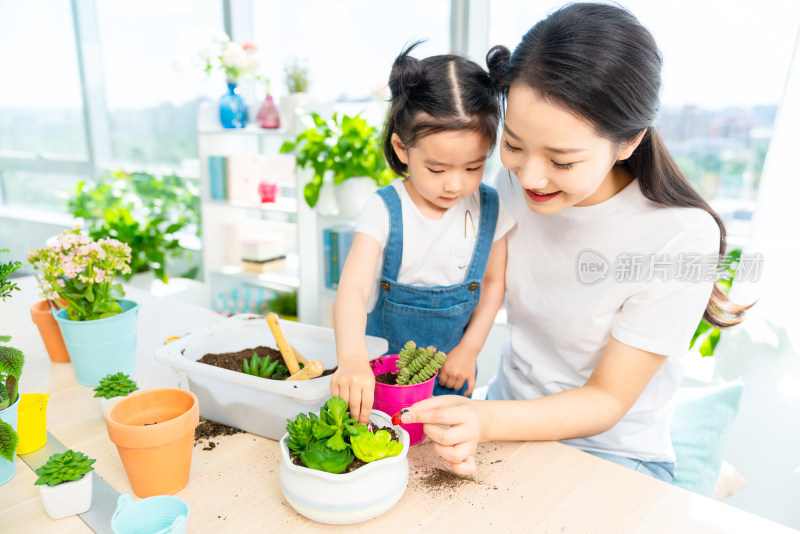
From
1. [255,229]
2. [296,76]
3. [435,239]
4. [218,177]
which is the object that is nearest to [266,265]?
[255,229]

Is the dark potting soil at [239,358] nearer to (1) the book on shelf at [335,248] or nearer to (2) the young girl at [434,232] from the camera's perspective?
(2) the young girl at [434,232]

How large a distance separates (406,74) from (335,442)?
2.29ft

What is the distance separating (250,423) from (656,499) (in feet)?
2.00

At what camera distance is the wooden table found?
0.68m

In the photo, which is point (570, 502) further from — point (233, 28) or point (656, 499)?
point (233, 28)

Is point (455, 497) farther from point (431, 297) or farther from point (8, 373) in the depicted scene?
point (8, 373)

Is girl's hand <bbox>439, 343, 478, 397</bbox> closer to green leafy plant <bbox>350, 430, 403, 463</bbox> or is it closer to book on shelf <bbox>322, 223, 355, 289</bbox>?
green leafy plant <bbox>350, 430, 403, 463</bbox>

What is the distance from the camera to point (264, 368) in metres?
0.87

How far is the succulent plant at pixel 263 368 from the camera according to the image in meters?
0.87

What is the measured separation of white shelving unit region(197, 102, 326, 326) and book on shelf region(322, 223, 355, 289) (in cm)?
5

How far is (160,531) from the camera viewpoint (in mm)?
589

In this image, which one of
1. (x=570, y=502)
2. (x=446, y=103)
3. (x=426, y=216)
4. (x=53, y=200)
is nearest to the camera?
(x=570, y=502)

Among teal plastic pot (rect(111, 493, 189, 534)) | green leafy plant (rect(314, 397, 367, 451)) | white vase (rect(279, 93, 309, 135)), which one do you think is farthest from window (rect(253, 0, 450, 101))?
teal plastic pot (rect(111, 493, 189, 534))

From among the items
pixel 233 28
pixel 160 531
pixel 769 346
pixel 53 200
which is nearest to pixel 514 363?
pixel 160 531
